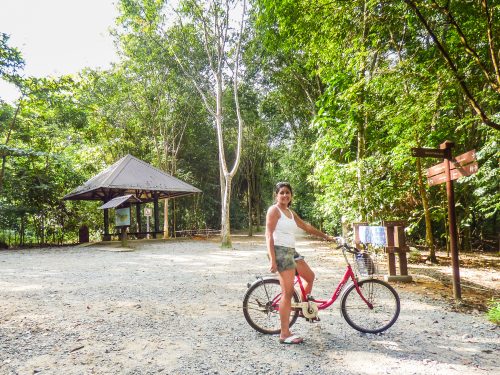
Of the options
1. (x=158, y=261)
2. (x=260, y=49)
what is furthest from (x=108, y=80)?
(x=158, y=261)

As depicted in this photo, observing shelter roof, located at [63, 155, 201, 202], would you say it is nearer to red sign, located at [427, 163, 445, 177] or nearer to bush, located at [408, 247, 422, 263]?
bush, located at [408, 247, 422, 263]

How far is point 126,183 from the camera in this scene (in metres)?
17.9

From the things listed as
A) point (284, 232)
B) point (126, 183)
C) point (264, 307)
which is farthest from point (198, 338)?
point (126, 183)

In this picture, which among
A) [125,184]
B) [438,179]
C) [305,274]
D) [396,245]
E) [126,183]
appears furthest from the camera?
[126,183]

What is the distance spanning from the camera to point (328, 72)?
9312mm

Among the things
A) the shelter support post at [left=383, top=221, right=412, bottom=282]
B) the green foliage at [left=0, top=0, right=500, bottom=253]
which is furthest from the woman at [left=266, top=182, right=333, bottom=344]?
the shelter support post at [left=383, top=221, right=412, bottom=282]

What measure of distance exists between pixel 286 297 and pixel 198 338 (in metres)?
1.29

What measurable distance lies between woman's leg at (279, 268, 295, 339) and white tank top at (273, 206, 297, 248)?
0.31 meters

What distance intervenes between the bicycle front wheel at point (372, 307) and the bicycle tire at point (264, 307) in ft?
2.27

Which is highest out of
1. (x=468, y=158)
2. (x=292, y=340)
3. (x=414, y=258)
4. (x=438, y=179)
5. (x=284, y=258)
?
(x=468, y=158)

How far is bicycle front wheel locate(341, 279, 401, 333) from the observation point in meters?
4.12

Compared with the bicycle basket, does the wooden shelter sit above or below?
above

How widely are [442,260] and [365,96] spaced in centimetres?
573

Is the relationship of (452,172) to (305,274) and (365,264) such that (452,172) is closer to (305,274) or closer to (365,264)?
(365,264)
